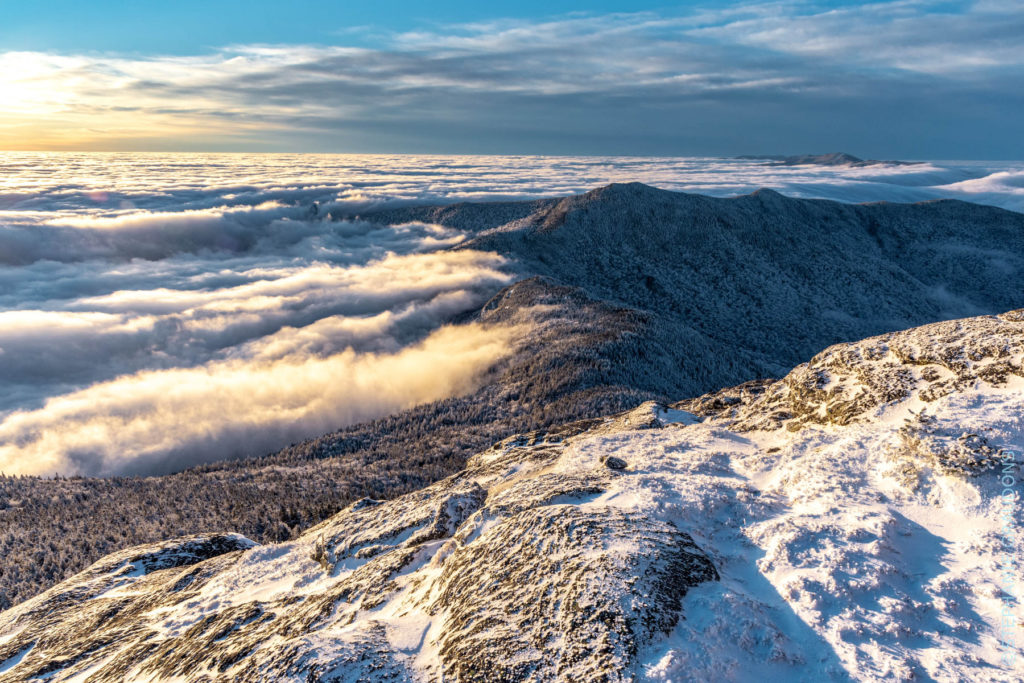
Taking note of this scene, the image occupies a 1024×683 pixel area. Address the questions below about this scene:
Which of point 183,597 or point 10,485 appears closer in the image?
point 183,597

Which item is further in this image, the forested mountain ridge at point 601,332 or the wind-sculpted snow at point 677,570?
the forested mountain ridge at point 601,332

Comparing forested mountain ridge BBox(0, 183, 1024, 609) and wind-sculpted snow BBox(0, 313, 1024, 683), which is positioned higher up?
wind-sculpted snow BBox(0, 313, 1024, 683)

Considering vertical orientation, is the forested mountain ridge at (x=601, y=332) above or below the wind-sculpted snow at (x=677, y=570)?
below

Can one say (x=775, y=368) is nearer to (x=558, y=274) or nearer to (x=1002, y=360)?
(x=558, y=274)

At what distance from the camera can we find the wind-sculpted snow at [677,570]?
12.0 m

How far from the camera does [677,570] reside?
1380 centimetres

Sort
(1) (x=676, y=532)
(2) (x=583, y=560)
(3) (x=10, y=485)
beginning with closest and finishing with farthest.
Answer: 1. (2) (x=583, y=560)
2. (1) (x=676, y=532)
3. (3) (x=10, y=485)

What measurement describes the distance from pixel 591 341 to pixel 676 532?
273ft

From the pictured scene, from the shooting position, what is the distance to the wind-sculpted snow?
12016mm

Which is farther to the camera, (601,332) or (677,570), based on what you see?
(601,332)

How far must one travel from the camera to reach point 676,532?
1551cm

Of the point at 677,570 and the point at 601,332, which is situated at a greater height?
the point at 677,570

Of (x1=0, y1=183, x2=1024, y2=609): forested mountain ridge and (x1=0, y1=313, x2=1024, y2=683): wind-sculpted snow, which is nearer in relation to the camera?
(x1=0, y1=313, x2=1024, y2=683): wind-sculpted snow

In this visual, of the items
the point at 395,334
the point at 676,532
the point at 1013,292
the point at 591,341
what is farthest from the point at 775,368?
the point at 1013,292
